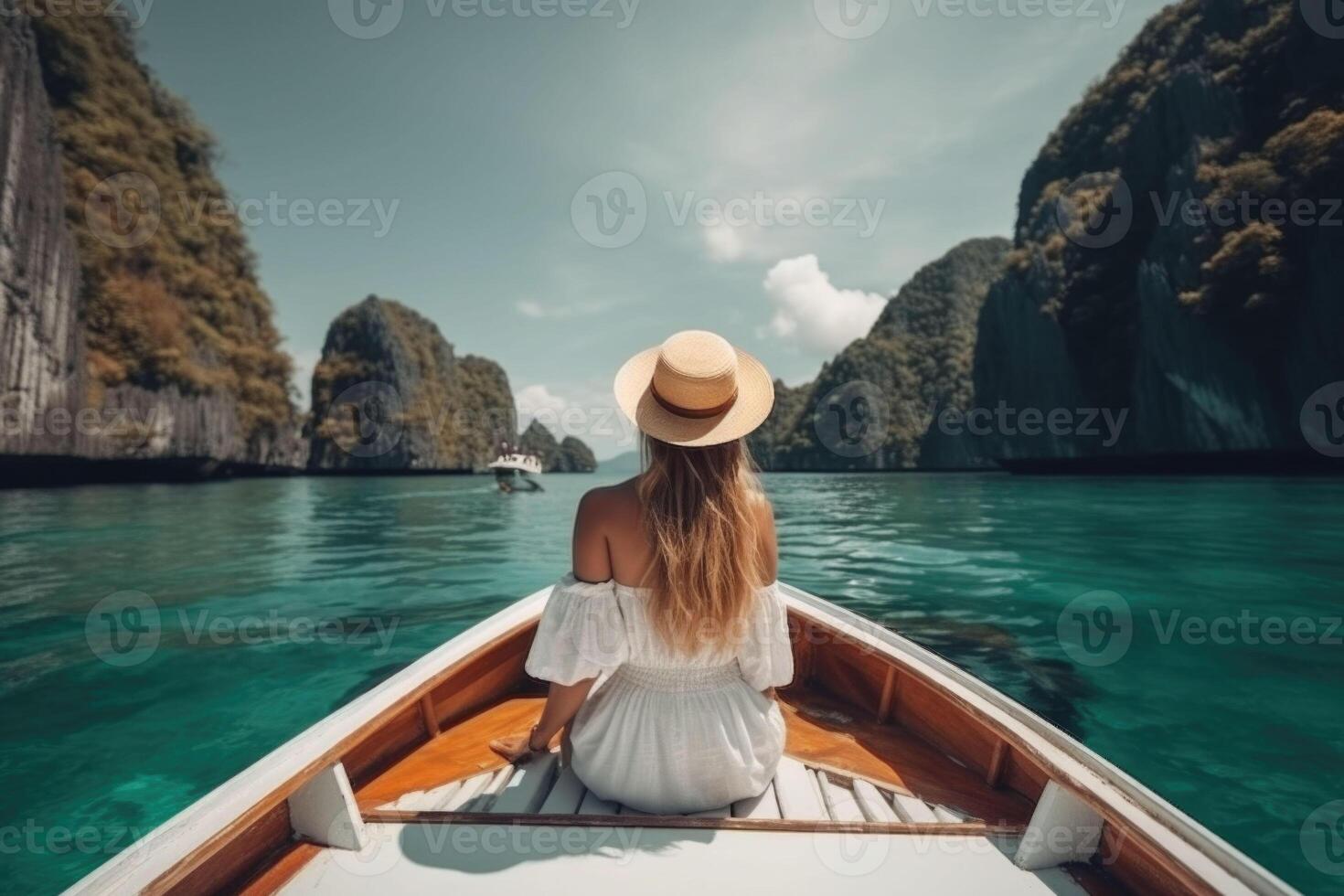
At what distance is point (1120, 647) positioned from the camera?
206 inches

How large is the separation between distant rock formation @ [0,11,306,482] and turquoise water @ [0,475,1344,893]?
16.4 metres

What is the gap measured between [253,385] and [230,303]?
18.0 feet

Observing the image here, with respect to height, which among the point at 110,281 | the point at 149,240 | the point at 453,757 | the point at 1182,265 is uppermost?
the point at 149,240

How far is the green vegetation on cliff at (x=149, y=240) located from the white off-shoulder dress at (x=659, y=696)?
36450mm

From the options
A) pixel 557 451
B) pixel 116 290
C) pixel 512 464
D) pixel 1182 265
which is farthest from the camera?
pixel 557 451

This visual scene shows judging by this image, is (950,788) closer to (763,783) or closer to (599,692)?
(763,783)

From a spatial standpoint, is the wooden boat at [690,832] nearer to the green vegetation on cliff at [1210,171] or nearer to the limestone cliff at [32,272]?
the limestone cliff at [32,272]

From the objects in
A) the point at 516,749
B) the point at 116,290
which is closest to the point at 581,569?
the point at 516,749

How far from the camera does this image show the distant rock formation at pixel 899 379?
83.1 metres

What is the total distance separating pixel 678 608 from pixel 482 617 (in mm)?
5758

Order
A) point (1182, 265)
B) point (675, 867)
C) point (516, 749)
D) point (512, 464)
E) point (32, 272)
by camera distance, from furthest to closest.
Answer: point (512, 464) < point (1182, 265) < point (32, 272) < point (516, 749) < point (675, 867)

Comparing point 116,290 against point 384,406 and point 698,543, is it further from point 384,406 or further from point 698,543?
point 384,406

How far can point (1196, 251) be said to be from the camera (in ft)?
94.8

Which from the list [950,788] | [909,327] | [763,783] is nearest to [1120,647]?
[950,788]
